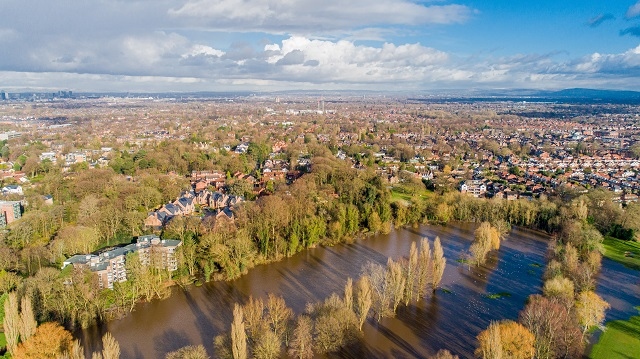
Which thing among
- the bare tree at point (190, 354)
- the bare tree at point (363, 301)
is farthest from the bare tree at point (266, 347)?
the bare tree at point (363, 301)

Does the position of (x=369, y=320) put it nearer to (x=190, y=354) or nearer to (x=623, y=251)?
(x=190, y=354)

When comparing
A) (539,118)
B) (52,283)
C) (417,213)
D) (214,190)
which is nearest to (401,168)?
(417,213)

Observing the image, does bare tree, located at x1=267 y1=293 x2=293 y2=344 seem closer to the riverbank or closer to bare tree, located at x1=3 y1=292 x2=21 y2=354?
bare tree, located at x1=3 y1=292 x2=21 y2=354

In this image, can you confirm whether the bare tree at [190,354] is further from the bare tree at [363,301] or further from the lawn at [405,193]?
the lawn at [405,193]

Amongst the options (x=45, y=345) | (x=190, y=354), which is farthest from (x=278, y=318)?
(x=45, y=345)

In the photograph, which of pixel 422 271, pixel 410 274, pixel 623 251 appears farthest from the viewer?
pixel 623 251

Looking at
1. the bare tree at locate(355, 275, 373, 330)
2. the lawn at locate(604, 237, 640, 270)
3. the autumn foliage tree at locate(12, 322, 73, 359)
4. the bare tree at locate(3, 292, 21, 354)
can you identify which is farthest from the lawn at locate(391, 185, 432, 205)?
the bare tree at locate(3, 292, 21, 354)
